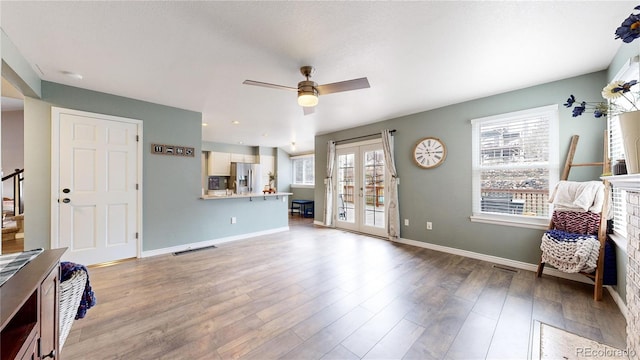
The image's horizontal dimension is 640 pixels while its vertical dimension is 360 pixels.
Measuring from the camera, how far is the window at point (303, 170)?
8391mm

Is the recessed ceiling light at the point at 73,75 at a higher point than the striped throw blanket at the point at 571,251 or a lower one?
higher

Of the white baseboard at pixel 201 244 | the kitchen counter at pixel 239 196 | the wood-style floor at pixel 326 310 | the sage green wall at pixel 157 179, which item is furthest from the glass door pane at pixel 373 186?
the sage green wall at pixel 157 179

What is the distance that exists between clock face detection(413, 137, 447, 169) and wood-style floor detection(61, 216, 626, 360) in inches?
62.9

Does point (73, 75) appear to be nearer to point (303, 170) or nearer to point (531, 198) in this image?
point (531, 198)

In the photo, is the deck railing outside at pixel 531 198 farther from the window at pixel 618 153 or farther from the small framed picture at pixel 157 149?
the small framed picture at pixel 157 149

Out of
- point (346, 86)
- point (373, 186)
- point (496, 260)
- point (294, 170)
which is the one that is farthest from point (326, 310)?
point (294, 170)

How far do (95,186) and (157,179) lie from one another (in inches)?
27.9

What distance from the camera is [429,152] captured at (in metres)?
4.07

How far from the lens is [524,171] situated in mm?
3164

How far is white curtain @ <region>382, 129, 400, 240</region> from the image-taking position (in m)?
4.48

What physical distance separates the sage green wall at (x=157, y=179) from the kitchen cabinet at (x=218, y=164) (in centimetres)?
312

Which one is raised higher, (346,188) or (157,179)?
(157,179)

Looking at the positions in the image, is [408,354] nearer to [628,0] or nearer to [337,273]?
[337,273]

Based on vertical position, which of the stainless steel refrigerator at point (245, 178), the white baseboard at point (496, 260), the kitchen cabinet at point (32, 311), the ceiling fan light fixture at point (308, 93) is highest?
the ceiling fan light fixture at point (308, 93)
